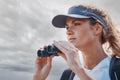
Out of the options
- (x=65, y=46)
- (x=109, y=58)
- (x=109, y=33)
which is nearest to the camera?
(x=65, y=46)

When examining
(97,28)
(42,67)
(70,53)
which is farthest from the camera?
(42,67)

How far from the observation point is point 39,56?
23.7ft

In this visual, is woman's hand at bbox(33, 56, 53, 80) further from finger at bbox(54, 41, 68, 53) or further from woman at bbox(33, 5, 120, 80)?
finger at bbox(54, 41, 68, 53)

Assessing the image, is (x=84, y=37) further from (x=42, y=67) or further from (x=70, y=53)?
(x=42, y=67)

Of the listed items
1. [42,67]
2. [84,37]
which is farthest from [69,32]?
[42,67]

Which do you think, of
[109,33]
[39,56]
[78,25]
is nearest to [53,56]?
[39,56]

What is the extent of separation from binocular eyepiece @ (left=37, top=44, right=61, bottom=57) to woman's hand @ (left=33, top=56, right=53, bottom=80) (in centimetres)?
23

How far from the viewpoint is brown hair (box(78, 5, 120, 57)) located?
7.26m

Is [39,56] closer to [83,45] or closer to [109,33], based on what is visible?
[83,45]

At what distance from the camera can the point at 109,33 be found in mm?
7348

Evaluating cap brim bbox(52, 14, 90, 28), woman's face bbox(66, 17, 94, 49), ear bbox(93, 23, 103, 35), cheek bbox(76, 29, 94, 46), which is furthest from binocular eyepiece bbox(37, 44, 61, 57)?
ear bbox(93, 23, 103, 35)

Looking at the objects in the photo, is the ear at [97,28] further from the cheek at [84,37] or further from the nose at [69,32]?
the nose at [69,32]

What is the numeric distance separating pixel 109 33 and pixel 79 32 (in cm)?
79

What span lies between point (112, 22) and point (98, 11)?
45cm
